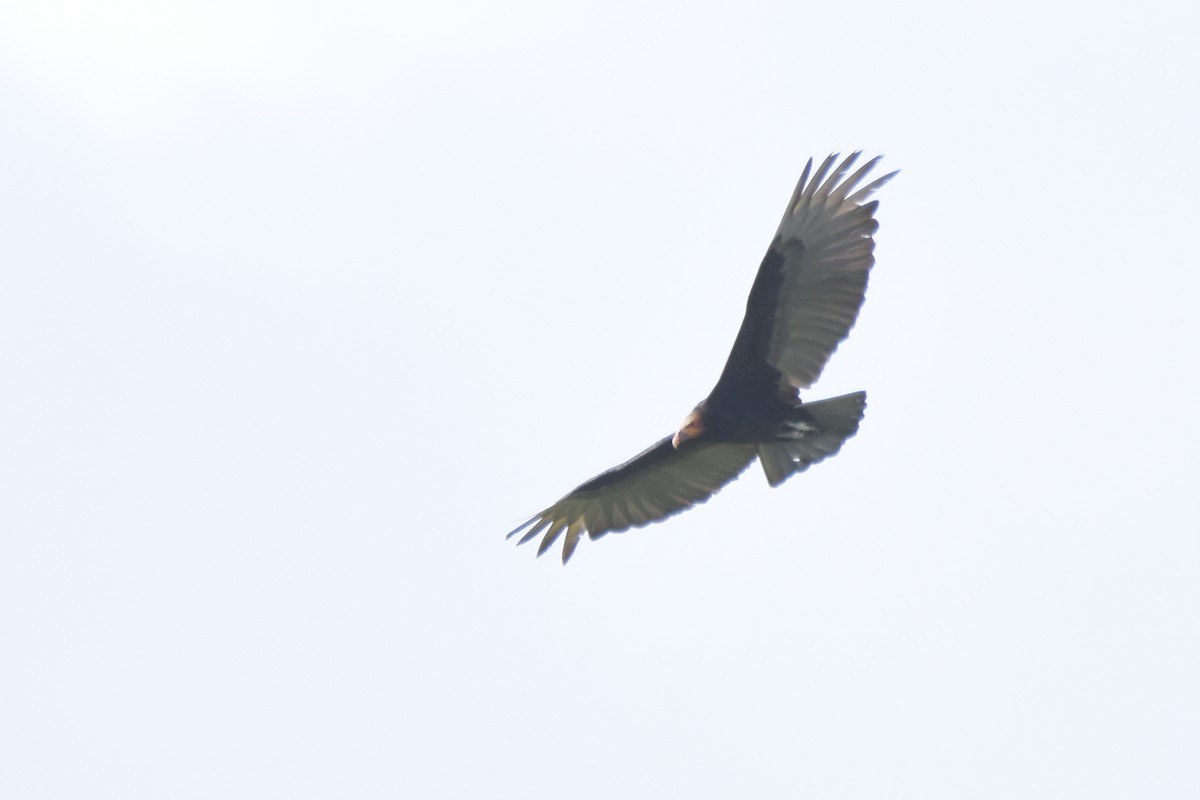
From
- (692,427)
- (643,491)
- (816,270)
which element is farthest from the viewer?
(643,491)

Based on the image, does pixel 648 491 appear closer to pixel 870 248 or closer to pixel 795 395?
pixel 795 395

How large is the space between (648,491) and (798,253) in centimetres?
301

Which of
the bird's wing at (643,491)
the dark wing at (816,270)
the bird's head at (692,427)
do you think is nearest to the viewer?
the dark wing at (816,270)

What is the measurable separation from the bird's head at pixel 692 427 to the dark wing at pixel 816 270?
72 centimetres

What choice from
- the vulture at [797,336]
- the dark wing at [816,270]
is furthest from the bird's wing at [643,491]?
the dark wing at [816,270]

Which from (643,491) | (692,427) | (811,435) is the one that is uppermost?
(643,491)

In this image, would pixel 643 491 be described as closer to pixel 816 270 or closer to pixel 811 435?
pixel 811 435

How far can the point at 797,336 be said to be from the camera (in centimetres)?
1548

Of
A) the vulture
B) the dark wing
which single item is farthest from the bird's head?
the dark wing

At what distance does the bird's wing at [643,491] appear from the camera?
54.4ft

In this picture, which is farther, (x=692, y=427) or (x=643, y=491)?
(x=643, y=491)

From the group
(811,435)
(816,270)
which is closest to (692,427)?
(811,435)

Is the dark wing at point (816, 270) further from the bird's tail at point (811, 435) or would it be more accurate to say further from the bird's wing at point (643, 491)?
the bird's wing at point (643, 491)

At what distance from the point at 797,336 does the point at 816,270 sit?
61 centimetres
